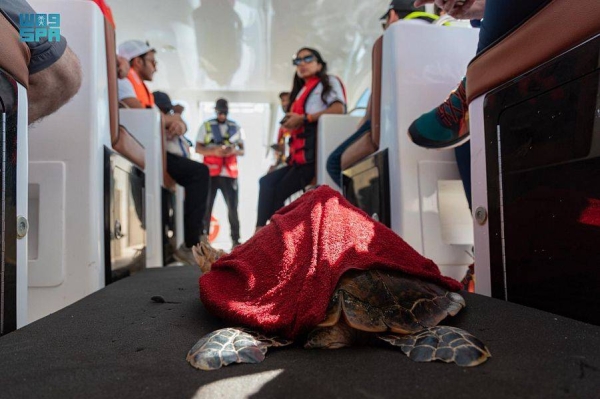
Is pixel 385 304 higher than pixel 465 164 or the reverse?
the reverse

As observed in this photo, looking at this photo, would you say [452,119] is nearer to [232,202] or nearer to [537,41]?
[537,41]

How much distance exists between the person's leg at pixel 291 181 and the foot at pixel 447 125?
50.1 inches

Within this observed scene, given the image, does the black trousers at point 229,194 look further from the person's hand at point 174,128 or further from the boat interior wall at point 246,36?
the boat interior wall at point 246,36

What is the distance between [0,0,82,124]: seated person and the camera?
98 centimetres

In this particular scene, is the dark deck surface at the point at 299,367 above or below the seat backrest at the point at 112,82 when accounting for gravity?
below

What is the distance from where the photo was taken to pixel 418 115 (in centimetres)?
154

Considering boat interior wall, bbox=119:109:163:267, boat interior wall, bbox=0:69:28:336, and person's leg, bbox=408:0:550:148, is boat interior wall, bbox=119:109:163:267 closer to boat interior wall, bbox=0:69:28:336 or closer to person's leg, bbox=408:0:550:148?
boat interior wall, bbox=0:69:28:336

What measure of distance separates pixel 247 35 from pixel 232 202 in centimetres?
164

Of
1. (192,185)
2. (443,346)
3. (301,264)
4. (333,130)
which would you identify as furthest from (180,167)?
(443,346)

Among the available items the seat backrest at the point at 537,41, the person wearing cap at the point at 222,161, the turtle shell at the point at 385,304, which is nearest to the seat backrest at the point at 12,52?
the turtle shell at the point at 385,304

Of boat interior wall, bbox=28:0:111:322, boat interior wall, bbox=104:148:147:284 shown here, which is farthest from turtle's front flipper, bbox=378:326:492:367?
boat interior wall, bbox=104:148:147:284

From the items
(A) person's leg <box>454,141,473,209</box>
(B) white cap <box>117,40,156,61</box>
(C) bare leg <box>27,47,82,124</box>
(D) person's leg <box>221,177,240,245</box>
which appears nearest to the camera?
(C) bare leg <box>27,47,82,124</box>

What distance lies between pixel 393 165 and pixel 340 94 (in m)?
1.19

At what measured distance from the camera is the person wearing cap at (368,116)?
183 cm
